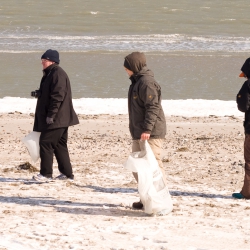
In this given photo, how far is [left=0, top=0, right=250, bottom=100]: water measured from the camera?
17.2 m

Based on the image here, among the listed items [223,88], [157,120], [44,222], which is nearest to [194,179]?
[157,120]

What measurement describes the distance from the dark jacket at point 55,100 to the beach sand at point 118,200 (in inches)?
26.6

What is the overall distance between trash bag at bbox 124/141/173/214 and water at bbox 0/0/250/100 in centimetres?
940

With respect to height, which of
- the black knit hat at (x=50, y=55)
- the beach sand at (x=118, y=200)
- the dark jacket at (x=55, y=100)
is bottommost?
the beach sand at (x=118, y=200)

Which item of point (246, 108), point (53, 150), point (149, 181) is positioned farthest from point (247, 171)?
point (53, 150)

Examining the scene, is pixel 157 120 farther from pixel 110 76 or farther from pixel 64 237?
pixel 110 76

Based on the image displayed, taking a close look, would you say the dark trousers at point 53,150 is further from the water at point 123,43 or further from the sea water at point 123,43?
the water at point 123,43

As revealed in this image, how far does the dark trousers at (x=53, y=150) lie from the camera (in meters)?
7.32

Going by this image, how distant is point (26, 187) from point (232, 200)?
2.13 metres

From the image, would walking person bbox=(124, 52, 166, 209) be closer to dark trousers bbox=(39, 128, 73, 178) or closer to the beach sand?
the beach sand

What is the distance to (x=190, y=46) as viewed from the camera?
25.8 meters

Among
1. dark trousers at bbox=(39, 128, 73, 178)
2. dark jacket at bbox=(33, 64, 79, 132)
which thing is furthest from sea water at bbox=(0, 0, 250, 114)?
dark jacket at bbox=(33, 64, 79, 132)

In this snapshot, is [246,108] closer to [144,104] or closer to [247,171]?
[247,171]

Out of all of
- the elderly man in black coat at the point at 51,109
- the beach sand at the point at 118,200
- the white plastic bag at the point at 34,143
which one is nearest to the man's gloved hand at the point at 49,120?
the elderly man in black coat at the point at 51,109
